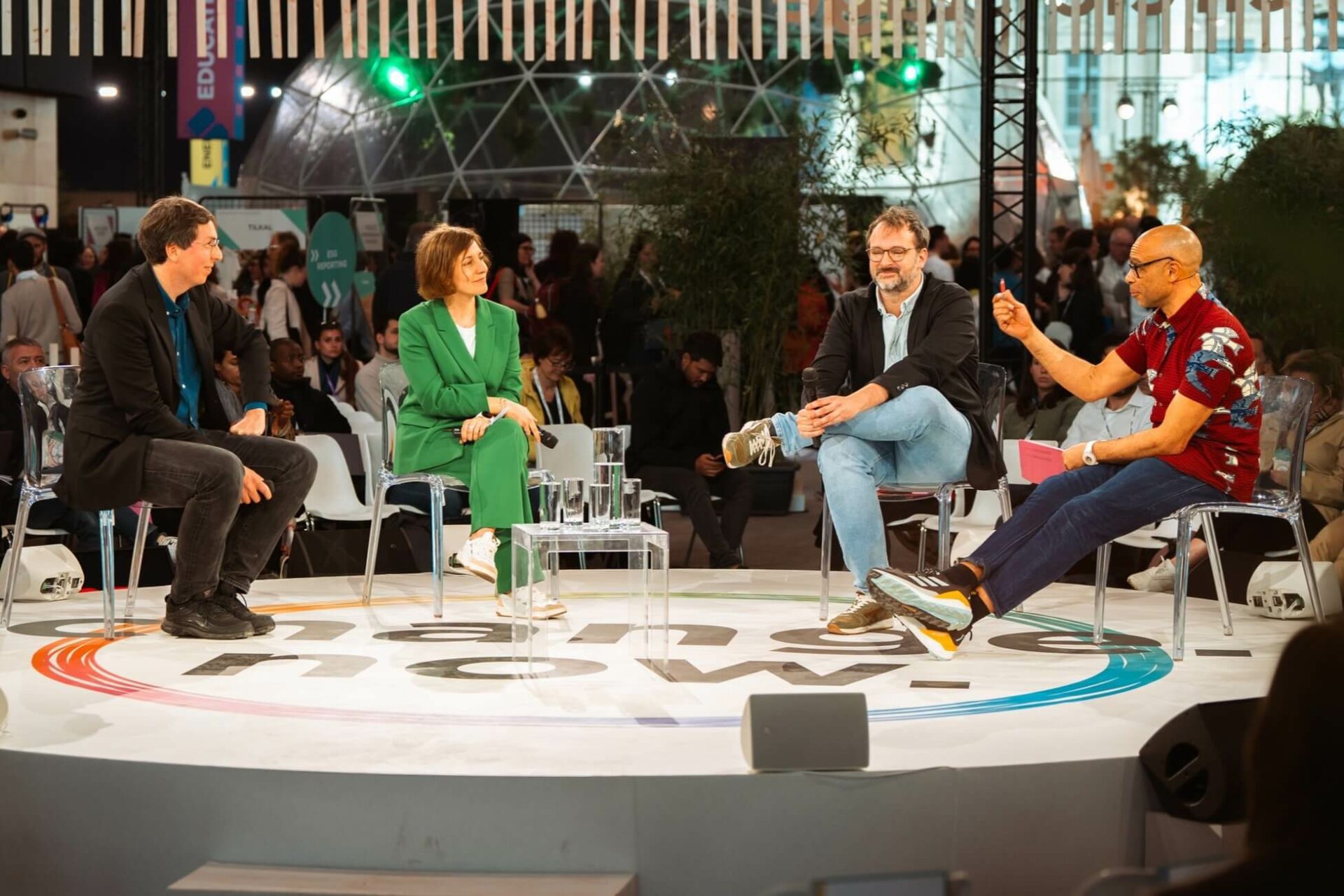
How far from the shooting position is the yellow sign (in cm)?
2792

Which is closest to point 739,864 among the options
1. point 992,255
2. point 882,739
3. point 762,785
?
point 762,785

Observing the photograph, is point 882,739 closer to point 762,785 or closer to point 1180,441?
point 762,785

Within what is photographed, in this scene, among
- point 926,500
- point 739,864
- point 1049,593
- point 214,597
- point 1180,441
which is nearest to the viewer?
point 739,864

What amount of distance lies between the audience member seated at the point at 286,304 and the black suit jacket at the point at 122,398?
17.6 feet

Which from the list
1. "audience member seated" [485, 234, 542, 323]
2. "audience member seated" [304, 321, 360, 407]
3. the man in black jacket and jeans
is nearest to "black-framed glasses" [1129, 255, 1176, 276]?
the man in black jacket and jeans

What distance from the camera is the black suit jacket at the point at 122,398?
4.52 metres

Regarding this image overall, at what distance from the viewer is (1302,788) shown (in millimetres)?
1314

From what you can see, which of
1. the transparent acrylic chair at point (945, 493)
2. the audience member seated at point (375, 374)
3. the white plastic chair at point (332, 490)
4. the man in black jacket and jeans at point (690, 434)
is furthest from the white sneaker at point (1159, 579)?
the audience member seated at point (375, 374)

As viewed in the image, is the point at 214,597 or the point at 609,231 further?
the point at 609,231

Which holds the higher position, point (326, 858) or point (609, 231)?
point (609, 231)

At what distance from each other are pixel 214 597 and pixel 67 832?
176 centimetres

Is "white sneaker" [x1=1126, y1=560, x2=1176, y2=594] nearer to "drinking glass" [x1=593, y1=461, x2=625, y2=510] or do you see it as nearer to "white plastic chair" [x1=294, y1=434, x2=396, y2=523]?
"drinking glass" [x1=593, y1=461, x2=625, y2=510]

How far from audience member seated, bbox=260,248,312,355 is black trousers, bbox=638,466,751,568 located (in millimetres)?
3376

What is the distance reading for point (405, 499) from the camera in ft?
21.7
